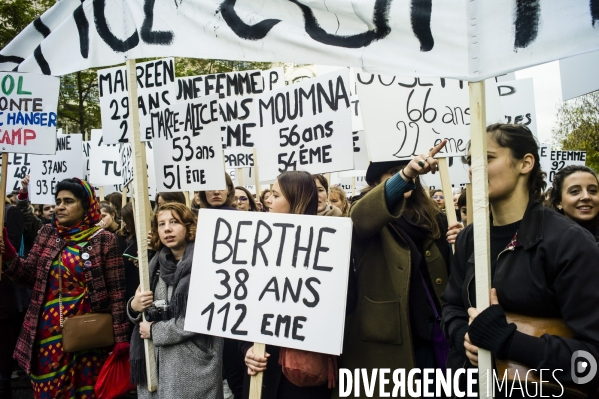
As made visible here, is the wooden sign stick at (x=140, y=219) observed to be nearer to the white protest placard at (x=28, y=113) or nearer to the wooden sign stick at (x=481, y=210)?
the white protest placard at (x=28, y=113)

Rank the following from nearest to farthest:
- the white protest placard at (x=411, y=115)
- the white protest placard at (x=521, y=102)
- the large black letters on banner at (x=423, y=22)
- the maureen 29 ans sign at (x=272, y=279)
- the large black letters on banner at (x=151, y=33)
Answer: the large black letters on banner at (x=423, y=22) → the maureen 29 ans sign at (x=272, y=279) → the large black letters on banner at (x=151, y=33) → the white protest placard at (x=411, y=115) → the white protest placard at (x=521, y=102)

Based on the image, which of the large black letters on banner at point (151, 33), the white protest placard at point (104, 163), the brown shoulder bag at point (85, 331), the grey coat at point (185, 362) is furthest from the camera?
the white protest placard at point (104, 163)

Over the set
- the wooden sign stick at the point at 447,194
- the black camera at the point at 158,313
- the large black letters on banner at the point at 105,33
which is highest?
the large black letters on banner at the point at 105,33

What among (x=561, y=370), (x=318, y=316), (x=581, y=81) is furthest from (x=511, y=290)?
(x=581, y=81)

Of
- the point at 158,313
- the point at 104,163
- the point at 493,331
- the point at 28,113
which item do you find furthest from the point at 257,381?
the point at 104,163

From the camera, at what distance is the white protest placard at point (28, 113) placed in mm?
4406

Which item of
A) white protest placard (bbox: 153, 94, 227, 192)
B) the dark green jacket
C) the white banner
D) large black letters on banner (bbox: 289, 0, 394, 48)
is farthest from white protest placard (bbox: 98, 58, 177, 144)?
the dark green jacket

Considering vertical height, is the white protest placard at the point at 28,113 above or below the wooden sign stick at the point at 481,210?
above

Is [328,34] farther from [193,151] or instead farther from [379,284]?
[193,151]

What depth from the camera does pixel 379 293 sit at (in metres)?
2.86

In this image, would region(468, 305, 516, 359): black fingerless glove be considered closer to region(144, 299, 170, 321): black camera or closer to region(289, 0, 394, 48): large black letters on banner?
region(289, 0, 394, 48): large black letters on banner

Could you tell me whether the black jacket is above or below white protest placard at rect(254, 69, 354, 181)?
below

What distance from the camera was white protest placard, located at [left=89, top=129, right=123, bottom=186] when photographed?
29.7 ft

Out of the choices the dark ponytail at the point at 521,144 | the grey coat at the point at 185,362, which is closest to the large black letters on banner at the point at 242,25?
the dark ponytail at the point at 521,144
